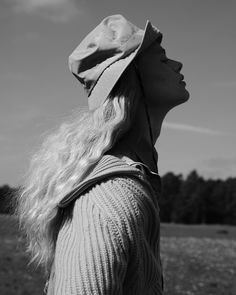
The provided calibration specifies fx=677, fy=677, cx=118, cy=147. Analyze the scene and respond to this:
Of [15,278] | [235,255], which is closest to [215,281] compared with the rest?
[15,278]

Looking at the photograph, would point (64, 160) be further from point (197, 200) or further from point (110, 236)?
point (197, 200)

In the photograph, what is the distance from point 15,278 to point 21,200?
9529mm

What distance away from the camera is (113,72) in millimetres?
2033

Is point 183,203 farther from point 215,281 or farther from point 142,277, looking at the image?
point 142,277

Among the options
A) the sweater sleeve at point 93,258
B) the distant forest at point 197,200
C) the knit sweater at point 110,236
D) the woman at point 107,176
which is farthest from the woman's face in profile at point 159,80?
the distant forest at point 197,200

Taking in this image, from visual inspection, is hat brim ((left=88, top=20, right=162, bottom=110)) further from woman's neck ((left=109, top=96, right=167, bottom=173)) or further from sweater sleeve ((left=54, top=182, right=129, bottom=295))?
sweater sleeve ((left=54, top=182, right=129, bottom=295))

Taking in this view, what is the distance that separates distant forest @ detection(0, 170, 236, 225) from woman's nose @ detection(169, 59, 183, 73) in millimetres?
88194

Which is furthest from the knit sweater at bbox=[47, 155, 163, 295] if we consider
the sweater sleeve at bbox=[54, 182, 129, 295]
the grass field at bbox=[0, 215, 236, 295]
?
the grass field at bbox=[0, 215, 236, 295]

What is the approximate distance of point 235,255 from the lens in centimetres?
2181

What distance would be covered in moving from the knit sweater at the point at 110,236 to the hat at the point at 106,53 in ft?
0.88

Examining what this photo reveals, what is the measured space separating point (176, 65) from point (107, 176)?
0.60m

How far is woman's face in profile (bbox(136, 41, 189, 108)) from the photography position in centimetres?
214

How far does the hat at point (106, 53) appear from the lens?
2.04m

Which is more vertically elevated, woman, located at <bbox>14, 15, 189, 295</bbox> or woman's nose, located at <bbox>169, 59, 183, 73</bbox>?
woman's nose, located at <bbox>169, 59, 183, 73</bbox>
